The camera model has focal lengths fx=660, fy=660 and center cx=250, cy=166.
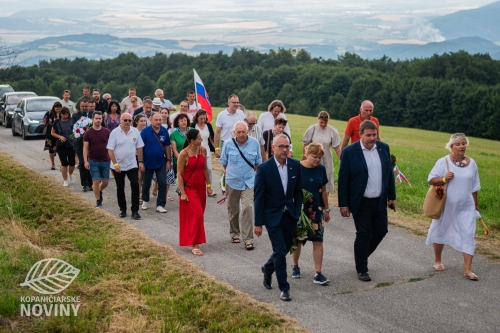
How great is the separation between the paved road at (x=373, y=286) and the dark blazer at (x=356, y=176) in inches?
39.1

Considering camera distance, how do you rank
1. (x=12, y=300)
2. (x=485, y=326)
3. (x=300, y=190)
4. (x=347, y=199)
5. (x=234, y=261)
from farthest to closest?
(x=234, y=261), (x=347, y=199), (x=300, y=190), (x=12, y=300), (x=485, y=326)

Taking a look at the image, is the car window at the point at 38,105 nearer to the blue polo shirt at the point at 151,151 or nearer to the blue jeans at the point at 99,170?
the blue jeans at the point at 99,170

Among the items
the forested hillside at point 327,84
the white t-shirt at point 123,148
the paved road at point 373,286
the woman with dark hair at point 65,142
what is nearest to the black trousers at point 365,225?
the paved road at point 373,286

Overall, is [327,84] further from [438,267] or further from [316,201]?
[316,201]

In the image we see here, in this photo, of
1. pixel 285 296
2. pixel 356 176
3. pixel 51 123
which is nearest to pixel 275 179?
pixel 356 176

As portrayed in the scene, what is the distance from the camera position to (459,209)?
8688 millimetres

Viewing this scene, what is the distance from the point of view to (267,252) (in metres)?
9.66

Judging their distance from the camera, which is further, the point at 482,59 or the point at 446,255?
the point at 482,59

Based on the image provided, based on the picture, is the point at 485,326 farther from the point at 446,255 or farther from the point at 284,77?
the point at 284,77

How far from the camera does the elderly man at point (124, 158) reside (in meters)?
Result: 12.0

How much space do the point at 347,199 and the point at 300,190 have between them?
0.86 meters

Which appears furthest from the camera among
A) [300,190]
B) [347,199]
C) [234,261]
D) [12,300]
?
[234,261]

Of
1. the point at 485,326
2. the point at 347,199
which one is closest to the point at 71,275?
the point at 347,199

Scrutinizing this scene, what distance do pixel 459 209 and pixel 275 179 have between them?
2.68 m
